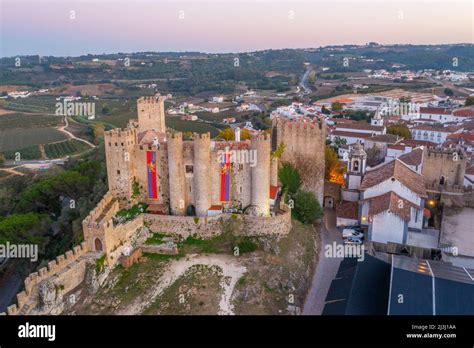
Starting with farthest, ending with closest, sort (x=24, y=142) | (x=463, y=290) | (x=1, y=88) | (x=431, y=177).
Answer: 1. (x=1, y=88)
2. (x=24, y=142)
3. (x=431, y=177)
4. (x=463, y=290)

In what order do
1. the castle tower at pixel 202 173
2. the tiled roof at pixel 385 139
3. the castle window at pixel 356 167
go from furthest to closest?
1. the tiled roof at pixel 385 139
2. the castle window at pixel 356 167
3. the castle tower at pixel 202 173

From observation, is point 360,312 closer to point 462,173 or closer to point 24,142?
point 462,173

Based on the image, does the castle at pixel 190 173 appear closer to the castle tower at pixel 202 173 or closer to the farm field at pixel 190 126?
the castle tower at pixel 202 173

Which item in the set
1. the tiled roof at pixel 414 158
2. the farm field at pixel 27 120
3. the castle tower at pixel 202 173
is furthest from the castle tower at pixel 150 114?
the farm field at pixel 27 120

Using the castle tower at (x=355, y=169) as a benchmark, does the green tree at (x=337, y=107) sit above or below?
above

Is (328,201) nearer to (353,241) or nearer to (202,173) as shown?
(353,241)
